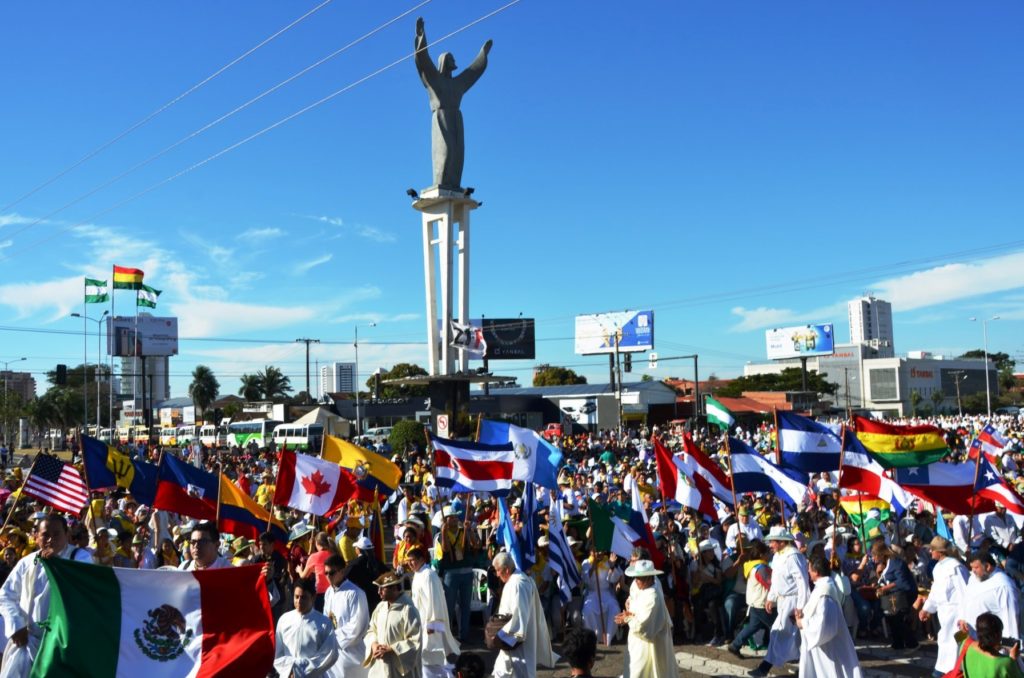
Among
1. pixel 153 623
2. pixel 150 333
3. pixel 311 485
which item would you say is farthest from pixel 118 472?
pixel 150 333

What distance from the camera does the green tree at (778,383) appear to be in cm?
11594

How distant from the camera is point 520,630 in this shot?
7.96 metres

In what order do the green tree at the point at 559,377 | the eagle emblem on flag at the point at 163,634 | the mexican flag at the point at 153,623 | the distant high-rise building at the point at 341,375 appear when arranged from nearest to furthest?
the mexican flag at the point at 153,623
the eagle emblem on flag at the point at 163,634
the green tree at the point at 559,377
the distant high-rise building at the point at 341,375

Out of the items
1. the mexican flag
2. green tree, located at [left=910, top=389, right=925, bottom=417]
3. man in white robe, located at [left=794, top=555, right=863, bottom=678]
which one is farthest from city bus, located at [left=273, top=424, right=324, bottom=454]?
green tree, located at [left=910, top=389, right=925, bottom=417]

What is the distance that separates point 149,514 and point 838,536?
10.2 m

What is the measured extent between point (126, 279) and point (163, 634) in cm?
6615

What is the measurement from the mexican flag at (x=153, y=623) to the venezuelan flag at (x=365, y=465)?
7.38 m

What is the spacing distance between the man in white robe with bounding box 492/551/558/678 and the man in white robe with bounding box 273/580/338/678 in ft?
4.80

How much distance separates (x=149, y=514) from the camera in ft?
49.2

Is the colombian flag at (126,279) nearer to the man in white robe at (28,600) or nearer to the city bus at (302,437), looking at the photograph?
the city bus at (302,437)

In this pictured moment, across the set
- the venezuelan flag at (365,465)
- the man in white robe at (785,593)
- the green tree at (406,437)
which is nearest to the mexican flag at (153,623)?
the man in white robe at (785,593)

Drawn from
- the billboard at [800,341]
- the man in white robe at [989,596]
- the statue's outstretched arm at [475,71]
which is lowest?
the man in white robe at [989,596]

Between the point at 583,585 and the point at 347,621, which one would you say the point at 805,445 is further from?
the point at 347,621

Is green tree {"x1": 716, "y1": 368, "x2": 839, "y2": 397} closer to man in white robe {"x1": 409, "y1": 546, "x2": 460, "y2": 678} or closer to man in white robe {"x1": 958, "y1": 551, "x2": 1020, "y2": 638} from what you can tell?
man in white robe {"x1": 958, "y1": 551, "x2": 1020, "y2": 638}
